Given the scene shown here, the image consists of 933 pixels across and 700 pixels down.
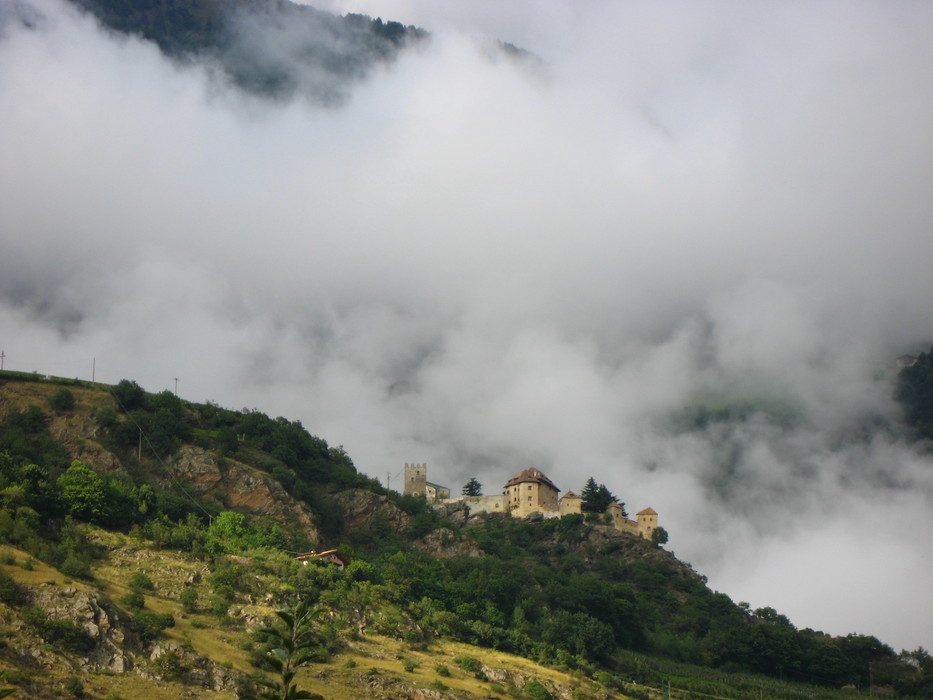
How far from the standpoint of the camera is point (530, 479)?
136500 mm

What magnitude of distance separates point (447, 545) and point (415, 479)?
44.5 metres

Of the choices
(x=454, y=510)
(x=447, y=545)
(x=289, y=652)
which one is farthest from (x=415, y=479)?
(x=289, y=652)

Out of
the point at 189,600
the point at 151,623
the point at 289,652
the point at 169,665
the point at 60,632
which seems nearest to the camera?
the point at 289,652

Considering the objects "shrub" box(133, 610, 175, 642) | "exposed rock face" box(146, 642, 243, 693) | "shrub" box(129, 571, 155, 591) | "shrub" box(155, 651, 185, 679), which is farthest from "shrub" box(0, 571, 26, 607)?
"shrub" box(129, 571, 155, 591)

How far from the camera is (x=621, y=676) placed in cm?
7531

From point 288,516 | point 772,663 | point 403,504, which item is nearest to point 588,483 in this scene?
point 403,504

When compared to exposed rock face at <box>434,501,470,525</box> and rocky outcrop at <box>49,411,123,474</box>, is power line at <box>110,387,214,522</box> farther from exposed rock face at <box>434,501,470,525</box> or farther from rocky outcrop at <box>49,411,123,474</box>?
exposed rock face at <box>434,501,470,525</box>

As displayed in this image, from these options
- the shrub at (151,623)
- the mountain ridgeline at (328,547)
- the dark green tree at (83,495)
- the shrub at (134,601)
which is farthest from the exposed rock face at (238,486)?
the shrub at (151,623)

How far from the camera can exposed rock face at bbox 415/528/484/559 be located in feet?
330

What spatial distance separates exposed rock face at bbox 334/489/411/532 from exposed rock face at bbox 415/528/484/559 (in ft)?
9.72

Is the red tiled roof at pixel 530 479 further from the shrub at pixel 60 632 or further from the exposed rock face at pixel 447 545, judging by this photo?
the shrub at pixel 60 632

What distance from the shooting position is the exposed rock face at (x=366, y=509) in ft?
324

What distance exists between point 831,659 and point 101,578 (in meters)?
65.9

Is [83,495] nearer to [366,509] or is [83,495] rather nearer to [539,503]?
[366,509]
